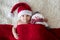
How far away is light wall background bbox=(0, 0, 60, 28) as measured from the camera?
1450mm

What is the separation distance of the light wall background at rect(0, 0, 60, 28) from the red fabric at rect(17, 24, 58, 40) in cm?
24

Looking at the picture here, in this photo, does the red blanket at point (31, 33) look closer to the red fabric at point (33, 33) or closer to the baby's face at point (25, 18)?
the red fabric at point (33, 33)

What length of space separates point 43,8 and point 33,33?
1.34 ft

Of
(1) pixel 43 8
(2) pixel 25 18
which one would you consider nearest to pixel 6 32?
(2) pixel 25 18

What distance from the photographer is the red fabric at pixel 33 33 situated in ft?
3.76

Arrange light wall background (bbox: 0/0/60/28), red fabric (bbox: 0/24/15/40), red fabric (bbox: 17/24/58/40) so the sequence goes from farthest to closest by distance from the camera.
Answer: light wall background (bbox: 0/0/60/28), red fabric (bbox: 0/24/15/40), red fabric (bbox: 17/24/58/40)

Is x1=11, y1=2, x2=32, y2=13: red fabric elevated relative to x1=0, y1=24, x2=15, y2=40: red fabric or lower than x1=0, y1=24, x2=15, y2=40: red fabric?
elevated

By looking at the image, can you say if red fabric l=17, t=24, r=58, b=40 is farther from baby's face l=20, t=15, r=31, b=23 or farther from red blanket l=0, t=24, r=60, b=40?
baby's face l=20, t=15, r=31, b=23

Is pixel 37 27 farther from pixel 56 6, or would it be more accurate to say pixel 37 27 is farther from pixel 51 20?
pixel 56 6

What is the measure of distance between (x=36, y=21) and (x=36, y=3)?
0.27 meters

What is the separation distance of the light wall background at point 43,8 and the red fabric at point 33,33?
0.24m

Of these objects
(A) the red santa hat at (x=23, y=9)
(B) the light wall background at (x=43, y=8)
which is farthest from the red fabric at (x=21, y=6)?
(B) the light wall background at (x=43, y=8)

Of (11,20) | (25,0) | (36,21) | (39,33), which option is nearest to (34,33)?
(39,33)

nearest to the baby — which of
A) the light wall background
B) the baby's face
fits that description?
the baby's face
